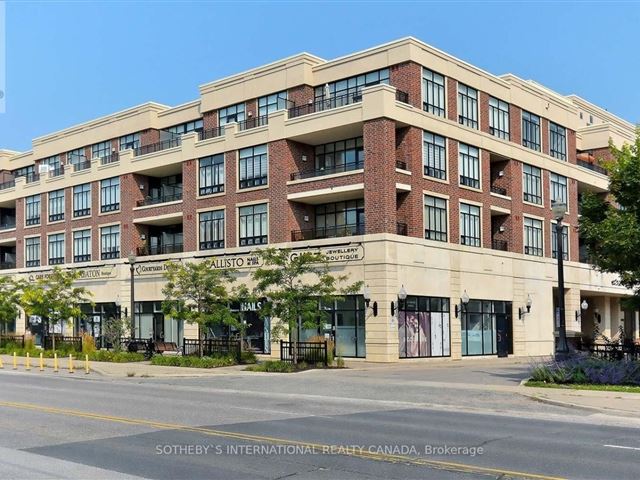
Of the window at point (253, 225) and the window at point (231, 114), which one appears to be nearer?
the window at point (253, 225)

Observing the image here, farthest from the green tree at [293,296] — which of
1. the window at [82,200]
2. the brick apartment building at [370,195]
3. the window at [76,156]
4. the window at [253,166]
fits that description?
the window at [76,156]

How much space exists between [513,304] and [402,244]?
11565 mm

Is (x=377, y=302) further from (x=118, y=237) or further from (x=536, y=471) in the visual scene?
(x=536, y=471)

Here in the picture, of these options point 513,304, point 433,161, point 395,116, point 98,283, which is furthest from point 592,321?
point 98,283

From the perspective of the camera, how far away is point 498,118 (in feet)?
154

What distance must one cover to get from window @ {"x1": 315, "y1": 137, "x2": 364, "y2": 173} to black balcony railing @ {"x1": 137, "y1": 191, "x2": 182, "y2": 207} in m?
11.3

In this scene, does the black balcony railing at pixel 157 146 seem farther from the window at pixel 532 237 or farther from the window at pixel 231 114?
the window at pixel 532 237

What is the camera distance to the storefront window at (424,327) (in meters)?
38.7

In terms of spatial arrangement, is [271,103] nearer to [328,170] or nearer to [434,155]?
Answer: [328,170]

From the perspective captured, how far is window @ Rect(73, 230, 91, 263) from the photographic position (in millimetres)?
55656

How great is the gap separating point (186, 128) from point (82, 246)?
12.3 meters

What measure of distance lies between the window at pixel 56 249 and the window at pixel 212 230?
16263 millimetres

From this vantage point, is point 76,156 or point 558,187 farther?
point 76,156

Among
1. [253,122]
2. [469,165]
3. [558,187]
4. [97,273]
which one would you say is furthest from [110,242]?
[558,187]
